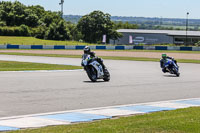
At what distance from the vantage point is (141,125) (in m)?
9.20

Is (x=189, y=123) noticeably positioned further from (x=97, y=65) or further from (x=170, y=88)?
(x=97, y=65)

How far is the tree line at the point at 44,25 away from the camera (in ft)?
339

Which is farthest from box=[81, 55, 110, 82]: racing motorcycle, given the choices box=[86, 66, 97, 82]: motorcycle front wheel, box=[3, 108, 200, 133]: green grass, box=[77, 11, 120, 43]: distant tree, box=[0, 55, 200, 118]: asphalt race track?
box=[77, 11, 120, 43]: distant tree

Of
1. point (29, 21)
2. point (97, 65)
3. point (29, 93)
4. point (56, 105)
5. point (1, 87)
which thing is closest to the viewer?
point (56, 105)

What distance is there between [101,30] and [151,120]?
385 feet

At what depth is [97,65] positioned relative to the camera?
20188 millimetres

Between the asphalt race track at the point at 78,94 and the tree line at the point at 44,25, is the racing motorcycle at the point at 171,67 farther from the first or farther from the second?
the tree line at the point at 44,25

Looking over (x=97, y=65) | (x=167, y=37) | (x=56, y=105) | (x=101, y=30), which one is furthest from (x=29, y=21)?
(x=56, y=105)

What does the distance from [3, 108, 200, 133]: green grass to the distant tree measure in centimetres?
11463

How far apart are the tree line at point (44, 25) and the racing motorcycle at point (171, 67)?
7649 centimetres

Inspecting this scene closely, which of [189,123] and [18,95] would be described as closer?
[189,123]

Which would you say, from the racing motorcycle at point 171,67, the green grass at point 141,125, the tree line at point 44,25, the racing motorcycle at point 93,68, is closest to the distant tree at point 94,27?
the tree line at point 44,25

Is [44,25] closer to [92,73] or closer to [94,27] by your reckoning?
[94,27]

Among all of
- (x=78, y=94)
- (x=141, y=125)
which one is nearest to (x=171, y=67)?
(x=78, y=94)
